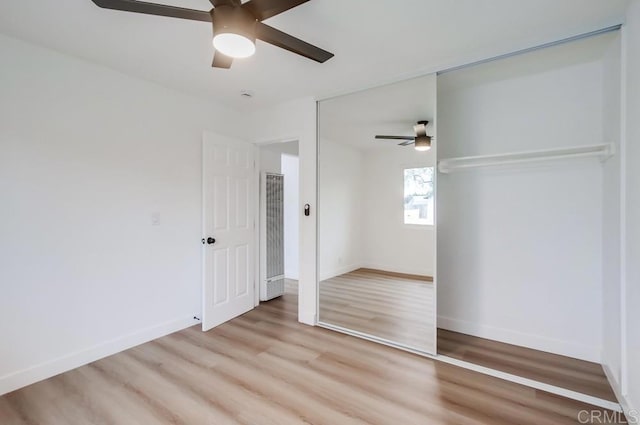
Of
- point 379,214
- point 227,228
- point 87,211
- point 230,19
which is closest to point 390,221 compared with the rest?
point 379,214

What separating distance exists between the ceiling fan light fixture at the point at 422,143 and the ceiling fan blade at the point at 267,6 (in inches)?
72.1

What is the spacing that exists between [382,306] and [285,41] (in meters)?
3.03

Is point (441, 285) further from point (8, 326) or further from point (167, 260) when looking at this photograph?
point (8, 326)

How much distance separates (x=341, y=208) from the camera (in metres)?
3.80

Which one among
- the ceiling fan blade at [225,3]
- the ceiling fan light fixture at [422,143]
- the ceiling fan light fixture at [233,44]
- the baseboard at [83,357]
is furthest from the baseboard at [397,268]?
the ceiling fan blade at [225,3]

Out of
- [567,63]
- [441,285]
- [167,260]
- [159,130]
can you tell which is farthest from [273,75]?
[441,285]

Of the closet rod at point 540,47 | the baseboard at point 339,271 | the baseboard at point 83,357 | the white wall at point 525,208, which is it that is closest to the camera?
the closet rod at point 540,47

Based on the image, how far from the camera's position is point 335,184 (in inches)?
148

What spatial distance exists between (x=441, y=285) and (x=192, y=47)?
322 cm

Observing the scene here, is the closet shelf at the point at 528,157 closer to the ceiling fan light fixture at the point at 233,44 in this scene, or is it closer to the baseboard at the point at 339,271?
the baseboard at the point at 339,271

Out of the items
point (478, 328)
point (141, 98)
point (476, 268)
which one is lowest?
point (478, 328)

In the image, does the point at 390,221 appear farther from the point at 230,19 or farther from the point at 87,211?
the point at 87,211

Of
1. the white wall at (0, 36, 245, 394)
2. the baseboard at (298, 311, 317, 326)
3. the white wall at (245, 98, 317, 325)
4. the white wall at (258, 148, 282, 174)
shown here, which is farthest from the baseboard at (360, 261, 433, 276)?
the white wall at (0, 36, 245, 394)

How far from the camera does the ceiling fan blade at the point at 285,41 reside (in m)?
1.71
